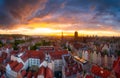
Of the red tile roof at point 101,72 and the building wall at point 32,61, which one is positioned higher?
the red tile roof at point 101,72

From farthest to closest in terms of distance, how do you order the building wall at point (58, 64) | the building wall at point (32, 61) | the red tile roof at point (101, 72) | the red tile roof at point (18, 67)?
the building wall at point (32, 61) < the building wall at point (58, 64) < the red tile roof at point (18, 67) < the red tile roof at point (101, 72)

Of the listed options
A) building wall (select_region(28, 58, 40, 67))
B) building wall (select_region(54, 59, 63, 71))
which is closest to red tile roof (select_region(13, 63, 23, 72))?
building wall (select_region(28, 58, 40, 67))

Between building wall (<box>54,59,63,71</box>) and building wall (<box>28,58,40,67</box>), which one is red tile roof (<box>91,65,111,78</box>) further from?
building wall (<box>28,58,40,67</box>)

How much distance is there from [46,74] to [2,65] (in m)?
9.75

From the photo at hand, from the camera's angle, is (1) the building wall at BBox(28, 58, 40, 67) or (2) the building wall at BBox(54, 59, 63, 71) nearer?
(2) the building wall at BBox(54, 59, 63, 71)

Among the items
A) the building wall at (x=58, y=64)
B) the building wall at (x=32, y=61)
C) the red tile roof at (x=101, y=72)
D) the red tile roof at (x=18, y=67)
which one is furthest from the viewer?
the building wall at (x=32, y=61)

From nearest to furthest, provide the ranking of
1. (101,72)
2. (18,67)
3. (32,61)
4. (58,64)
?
(101,72) < (18,67) < (58,64) < (32,61)

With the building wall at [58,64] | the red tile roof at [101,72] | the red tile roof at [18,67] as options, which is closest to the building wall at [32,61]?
the red tile roof at [18,67]

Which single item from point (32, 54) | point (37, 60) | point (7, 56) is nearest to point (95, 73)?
point (37, 60)

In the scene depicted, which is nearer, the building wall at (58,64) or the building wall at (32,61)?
the building wall at (58,64)

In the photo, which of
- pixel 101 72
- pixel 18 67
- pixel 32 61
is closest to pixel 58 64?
pixel 32 61

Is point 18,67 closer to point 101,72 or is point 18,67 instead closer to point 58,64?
point 58,64

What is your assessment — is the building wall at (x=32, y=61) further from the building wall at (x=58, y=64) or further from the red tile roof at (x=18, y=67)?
the building wall at (x=58, y=64)

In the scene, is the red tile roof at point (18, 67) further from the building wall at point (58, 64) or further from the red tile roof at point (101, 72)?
the red tile roof at point (101, 72)
